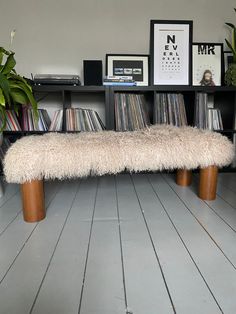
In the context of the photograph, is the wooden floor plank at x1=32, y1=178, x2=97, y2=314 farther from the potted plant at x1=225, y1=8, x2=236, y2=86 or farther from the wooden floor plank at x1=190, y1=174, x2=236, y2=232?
the potted plant at x1=225, y1=8, x2=236, y2=86

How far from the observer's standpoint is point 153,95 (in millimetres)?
2332

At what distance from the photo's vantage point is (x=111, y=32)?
95.5 inches

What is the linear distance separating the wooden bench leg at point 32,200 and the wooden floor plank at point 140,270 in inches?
18.2

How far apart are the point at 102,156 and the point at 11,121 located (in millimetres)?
1242

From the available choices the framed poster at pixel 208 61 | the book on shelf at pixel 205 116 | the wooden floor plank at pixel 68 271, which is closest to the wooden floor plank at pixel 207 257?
the wooden floor plank at pixel 68 271

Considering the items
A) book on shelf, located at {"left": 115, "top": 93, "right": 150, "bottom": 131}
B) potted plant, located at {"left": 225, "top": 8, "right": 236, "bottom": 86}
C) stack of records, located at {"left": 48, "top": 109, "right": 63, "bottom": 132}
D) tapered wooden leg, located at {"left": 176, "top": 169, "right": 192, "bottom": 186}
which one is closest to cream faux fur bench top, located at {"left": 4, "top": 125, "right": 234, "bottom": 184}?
tapered wooden leg, located at {"left": 176, "top": 169, "right": 192, "bottom": 186}

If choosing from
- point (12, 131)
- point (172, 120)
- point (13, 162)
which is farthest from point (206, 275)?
point (12, 131)

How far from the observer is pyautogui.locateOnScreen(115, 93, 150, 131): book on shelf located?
89.5 inches

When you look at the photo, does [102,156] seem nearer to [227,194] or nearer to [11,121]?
[227,194]

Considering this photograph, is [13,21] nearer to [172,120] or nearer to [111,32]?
[111,32]

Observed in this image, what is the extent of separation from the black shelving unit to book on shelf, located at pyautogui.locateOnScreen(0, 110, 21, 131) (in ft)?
0.14

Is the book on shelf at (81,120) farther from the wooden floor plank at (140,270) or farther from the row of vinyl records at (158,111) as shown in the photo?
the wooden floor plank at (140,270)

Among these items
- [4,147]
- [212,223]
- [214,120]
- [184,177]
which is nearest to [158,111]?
[214,120]

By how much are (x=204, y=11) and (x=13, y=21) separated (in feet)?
5.97
